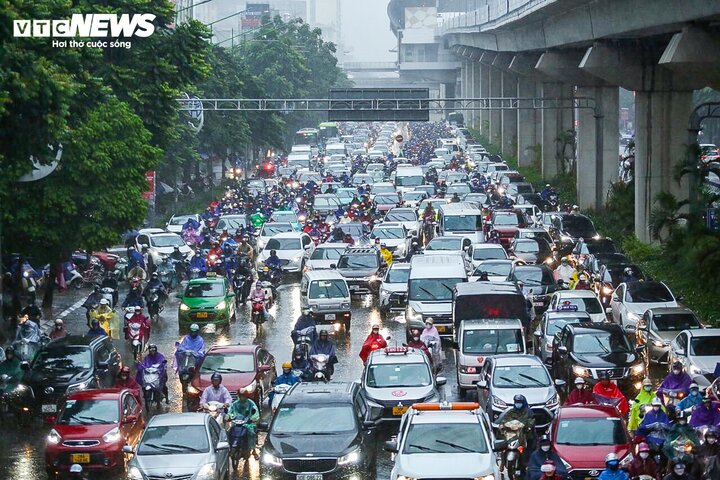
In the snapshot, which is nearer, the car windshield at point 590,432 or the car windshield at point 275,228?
the car windshield at point 590,432

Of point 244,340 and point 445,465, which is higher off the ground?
point 445,465

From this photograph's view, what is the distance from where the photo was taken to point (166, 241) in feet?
175

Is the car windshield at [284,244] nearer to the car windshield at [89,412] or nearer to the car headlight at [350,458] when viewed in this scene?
the car windshield at [89,412]

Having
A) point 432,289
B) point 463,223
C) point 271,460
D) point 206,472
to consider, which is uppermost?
point 463,223

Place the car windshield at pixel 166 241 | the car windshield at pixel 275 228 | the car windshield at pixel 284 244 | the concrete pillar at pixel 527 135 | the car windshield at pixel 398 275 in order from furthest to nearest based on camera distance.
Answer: the concrete pillar at pixel 527 135 < the car windshield at pixel 275 228 < the car windshield at pixel 166 241 < the car windshield at pixel 284 244 < the car windshield at pixel 398 275

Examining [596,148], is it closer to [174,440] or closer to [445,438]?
A: [174,440]

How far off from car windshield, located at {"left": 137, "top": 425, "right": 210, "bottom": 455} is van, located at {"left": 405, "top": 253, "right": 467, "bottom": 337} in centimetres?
1418

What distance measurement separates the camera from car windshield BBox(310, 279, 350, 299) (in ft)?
128

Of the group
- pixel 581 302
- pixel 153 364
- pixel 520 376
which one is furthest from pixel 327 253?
pixel 520 376

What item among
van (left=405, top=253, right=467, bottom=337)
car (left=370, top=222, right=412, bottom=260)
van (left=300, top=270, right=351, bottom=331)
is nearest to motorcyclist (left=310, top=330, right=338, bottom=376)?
van (left=405, top=253, right=467, bottom=337)

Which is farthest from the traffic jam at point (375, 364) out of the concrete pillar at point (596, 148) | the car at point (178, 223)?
the concrete pillar at point (596, 148)

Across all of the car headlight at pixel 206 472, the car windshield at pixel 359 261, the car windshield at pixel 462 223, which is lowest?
the car headlight at pixel 206 472

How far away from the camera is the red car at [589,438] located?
2033cm

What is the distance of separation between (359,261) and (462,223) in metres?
8.55
